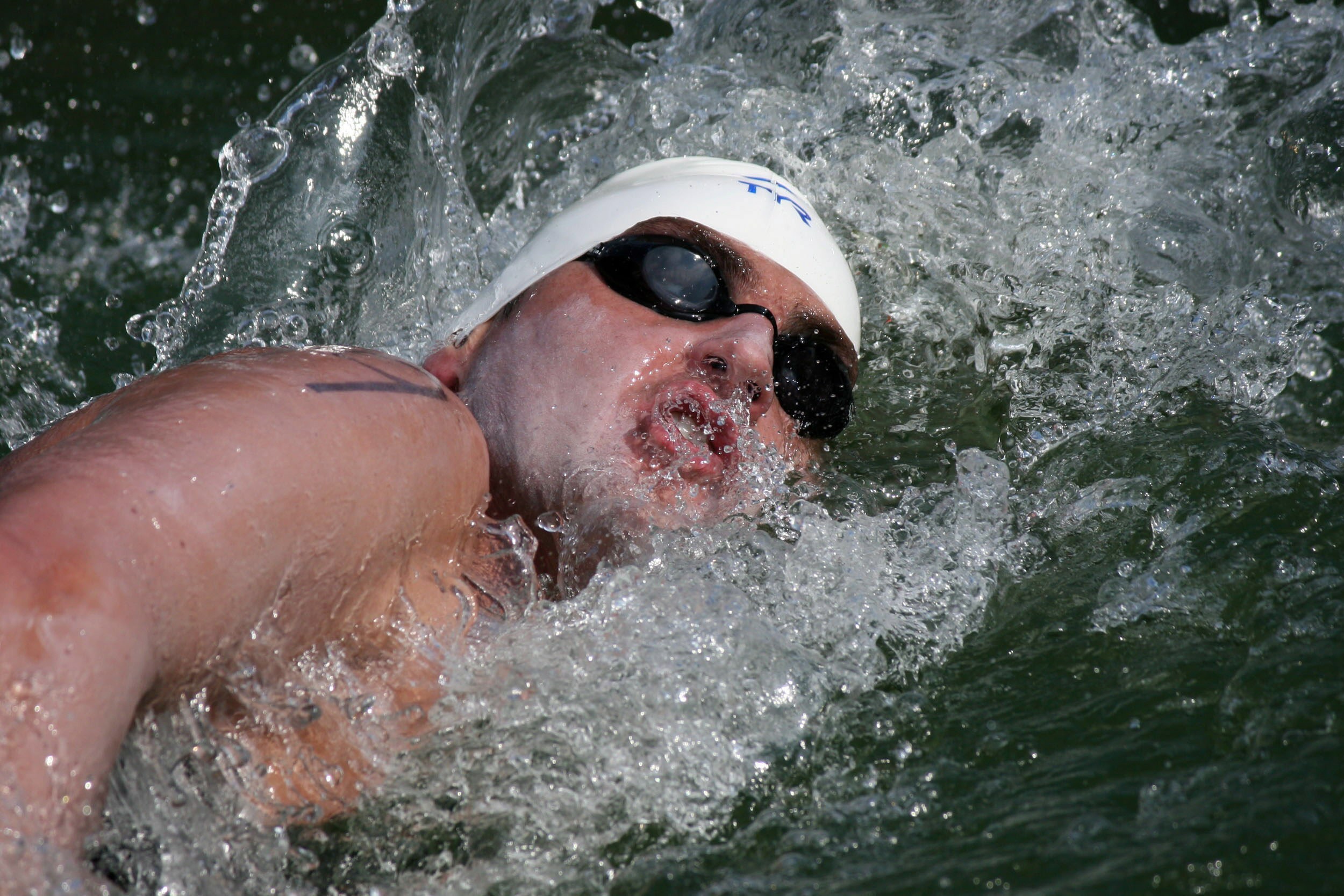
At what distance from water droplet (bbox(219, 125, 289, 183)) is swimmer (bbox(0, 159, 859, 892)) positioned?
1.14m

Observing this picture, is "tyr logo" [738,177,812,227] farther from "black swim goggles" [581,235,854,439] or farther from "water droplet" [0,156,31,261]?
"water droplet" [0,156,31,261]

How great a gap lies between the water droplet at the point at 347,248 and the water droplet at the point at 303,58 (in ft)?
6.44

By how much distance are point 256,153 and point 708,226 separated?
152 cm

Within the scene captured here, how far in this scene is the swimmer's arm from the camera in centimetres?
121

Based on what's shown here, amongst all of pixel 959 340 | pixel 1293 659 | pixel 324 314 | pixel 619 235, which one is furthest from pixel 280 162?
pixel 1293 659

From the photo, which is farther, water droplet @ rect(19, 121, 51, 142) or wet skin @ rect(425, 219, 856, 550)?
water droplet @ rect(19, 121, 51, 142)

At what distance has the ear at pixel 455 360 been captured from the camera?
7.55 ft

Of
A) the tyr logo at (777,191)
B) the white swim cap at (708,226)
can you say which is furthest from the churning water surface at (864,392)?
the tyr logo at (777,191)

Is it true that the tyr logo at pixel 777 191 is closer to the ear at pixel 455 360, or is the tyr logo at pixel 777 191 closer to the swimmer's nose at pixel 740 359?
the swimmer's nose at pixel 740 359

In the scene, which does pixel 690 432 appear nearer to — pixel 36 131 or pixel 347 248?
pixel 347 248

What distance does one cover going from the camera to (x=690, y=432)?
7.04ft

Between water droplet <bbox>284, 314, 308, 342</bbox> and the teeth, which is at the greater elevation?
the teeth

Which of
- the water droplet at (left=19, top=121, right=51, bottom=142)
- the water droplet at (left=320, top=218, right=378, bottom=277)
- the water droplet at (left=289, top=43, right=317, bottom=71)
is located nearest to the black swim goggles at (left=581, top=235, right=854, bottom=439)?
the water droplet at (left=320, top=218, right=378, bottom=277)

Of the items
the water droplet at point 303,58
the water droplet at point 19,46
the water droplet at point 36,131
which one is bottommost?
the water droplet at point 36,131
